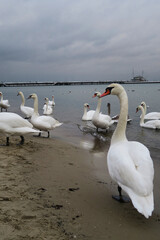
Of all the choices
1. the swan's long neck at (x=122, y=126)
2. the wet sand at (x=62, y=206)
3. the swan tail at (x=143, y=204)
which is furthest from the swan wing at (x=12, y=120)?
the swan tail at (x=143, y=204)

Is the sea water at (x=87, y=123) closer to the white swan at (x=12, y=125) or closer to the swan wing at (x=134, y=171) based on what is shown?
the white swan at (x=12, y=125)

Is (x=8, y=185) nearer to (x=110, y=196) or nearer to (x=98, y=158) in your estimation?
(x=110, y=196)

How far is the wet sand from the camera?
2637 millimetres

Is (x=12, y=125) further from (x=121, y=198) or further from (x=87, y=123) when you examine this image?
(x=87, y=123)

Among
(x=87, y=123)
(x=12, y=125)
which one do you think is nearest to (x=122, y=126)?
(x=12, y=125)

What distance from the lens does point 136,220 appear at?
3.12 metres

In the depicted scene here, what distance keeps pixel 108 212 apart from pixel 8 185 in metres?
1.58

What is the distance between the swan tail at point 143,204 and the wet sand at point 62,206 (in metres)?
0.37

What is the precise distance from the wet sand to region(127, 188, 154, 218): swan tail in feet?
1.20

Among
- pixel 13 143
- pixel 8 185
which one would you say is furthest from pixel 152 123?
pixel 8 185

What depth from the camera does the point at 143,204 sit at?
8.93ft

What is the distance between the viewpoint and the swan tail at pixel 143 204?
263cm

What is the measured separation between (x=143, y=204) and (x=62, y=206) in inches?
44.4

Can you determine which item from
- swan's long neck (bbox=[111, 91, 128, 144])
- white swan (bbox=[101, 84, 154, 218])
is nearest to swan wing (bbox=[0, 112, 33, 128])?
swan's long neck (bbox=[111, 91, 128, 144])
